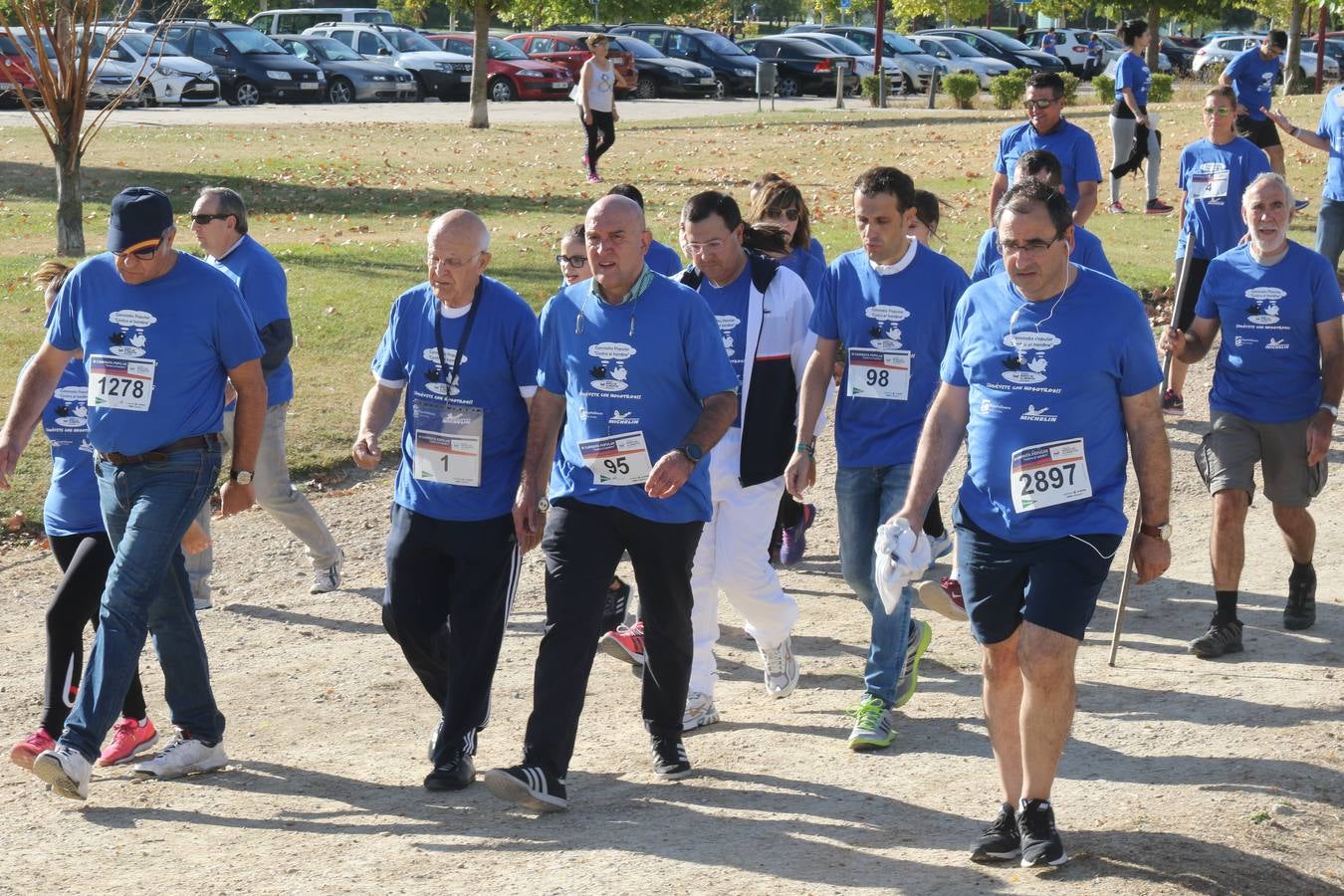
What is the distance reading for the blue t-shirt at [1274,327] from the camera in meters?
7.38

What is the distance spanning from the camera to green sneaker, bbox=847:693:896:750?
6.37m

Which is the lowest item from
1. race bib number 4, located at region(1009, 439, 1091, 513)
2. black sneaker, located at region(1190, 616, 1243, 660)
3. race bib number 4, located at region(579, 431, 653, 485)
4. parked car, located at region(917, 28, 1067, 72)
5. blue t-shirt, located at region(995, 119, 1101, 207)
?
black sneaker, located at region(1190, 616, 1243, 660)

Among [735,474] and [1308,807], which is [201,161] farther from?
[1308,807]

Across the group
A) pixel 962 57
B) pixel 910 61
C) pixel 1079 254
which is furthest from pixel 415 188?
pixel 962 57

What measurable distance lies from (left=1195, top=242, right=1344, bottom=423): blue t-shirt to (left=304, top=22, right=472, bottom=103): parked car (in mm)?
31556

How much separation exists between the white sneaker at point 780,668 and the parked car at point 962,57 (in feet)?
119

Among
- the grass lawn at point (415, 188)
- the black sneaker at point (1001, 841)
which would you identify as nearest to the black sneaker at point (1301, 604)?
the black sneaker at point (1001, 841)

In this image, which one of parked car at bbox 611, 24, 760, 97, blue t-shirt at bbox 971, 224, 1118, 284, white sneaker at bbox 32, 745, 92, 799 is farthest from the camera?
parked car at bbox 611, 24, 760, 97

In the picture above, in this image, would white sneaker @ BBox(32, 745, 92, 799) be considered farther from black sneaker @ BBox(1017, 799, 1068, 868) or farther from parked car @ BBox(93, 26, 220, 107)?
parked car @ BBox(93, 26, 220, 107)

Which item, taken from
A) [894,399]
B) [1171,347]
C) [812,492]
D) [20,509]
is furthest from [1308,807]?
[20,509]

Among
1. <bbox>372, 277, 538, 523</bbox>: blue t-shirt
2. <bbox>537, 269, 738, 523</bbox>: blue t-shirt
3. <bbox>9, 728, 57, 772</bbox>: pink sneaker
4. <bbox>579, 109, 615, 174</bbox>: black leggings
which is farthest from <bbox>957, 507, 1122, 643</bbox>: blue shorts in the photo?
<bbox>579, 109, 615, 174</bbox>: black leggings

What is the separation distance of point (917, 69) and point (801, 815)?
126 ft

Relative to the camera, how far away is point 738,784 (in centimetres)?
609

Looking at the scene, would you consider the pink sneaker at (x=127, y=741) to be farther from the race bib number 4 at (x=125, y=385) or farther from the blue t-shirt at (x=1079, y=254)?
the blue t-shirt at (x=1079, y=254)
